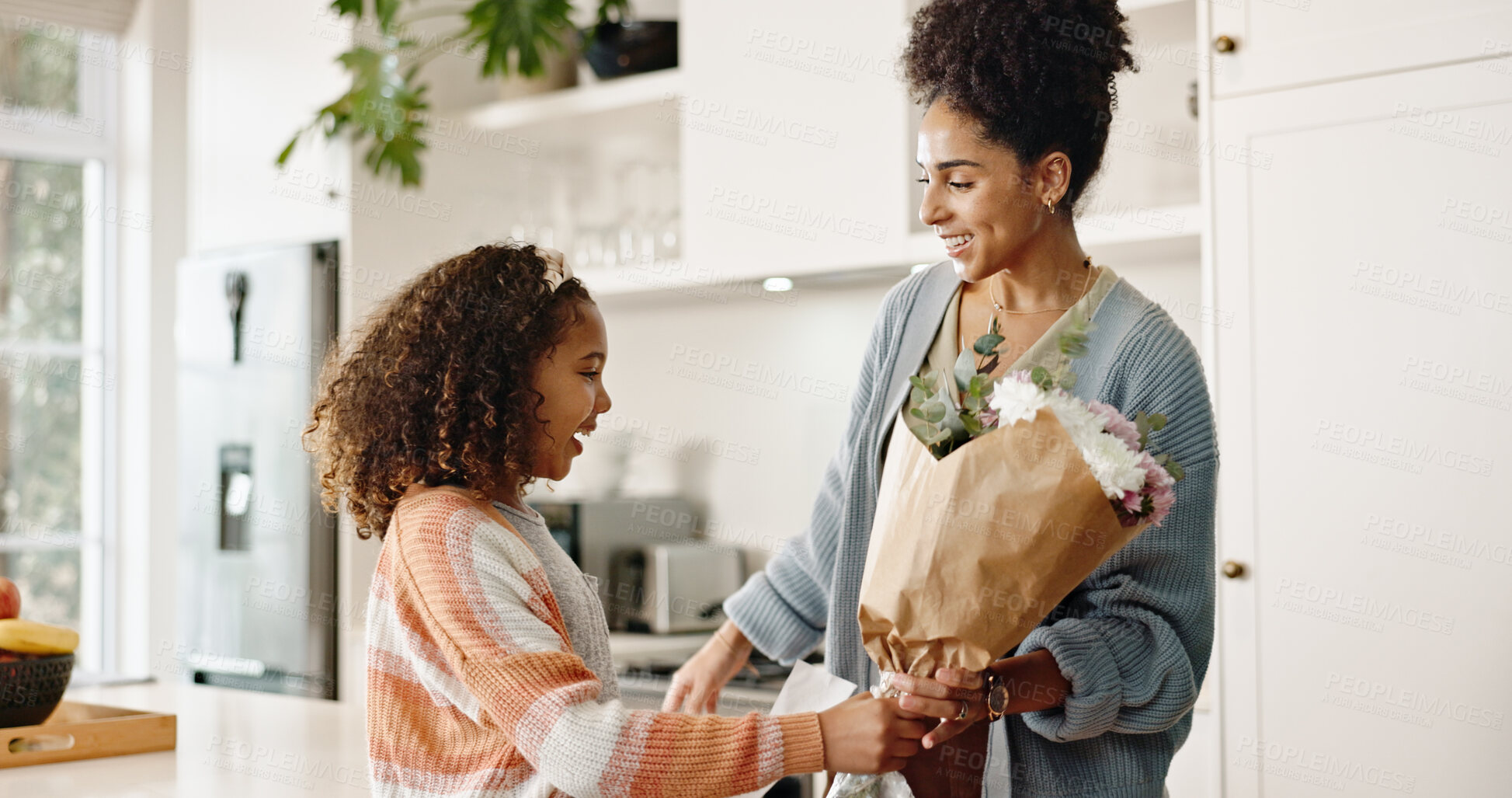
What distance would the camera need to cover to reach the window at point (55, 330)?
12.6 feet

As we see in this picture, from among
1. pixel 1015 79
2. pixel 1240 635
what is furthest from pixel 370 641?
pixel 1240 635


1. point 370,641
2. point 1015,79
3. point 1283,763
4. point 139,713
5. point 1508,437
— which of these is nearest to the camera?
point 370,641

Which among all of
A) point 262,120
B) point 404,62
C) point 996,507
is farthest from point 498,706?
point 262,120

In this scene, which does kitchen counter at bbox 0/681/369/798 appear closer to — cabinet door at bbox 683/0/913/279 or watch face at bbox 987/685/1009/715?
watch face at bbox 987/685/1009/715

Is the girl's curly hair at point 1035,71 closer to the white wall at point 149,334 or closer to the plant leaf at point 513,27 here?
the plant leaf at point 513,27

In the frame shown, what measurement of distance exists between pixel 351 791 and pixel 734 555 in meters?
1.86

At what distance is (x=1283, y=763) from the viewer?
2023mm

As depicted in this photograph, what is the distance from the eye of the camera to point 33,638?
4.59ft

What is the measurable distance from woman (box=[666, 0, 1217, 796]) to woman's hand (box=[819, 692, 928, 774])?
64mm

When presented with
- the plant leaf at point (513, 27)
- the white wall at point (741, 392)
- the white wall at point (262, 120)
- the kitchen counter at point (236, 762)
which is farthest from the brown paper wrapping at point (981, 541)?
the white wall at point (262, 120)

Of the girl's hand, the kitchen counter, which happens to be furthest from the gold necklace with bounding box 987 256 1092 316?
the kitchen counter

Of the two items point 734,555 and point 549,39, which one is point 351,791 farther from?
point 549,39

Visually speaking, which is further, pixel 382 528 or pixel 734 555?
pixel 734 555

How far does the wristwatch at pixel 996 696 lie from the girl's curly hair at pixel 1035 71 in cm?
49
